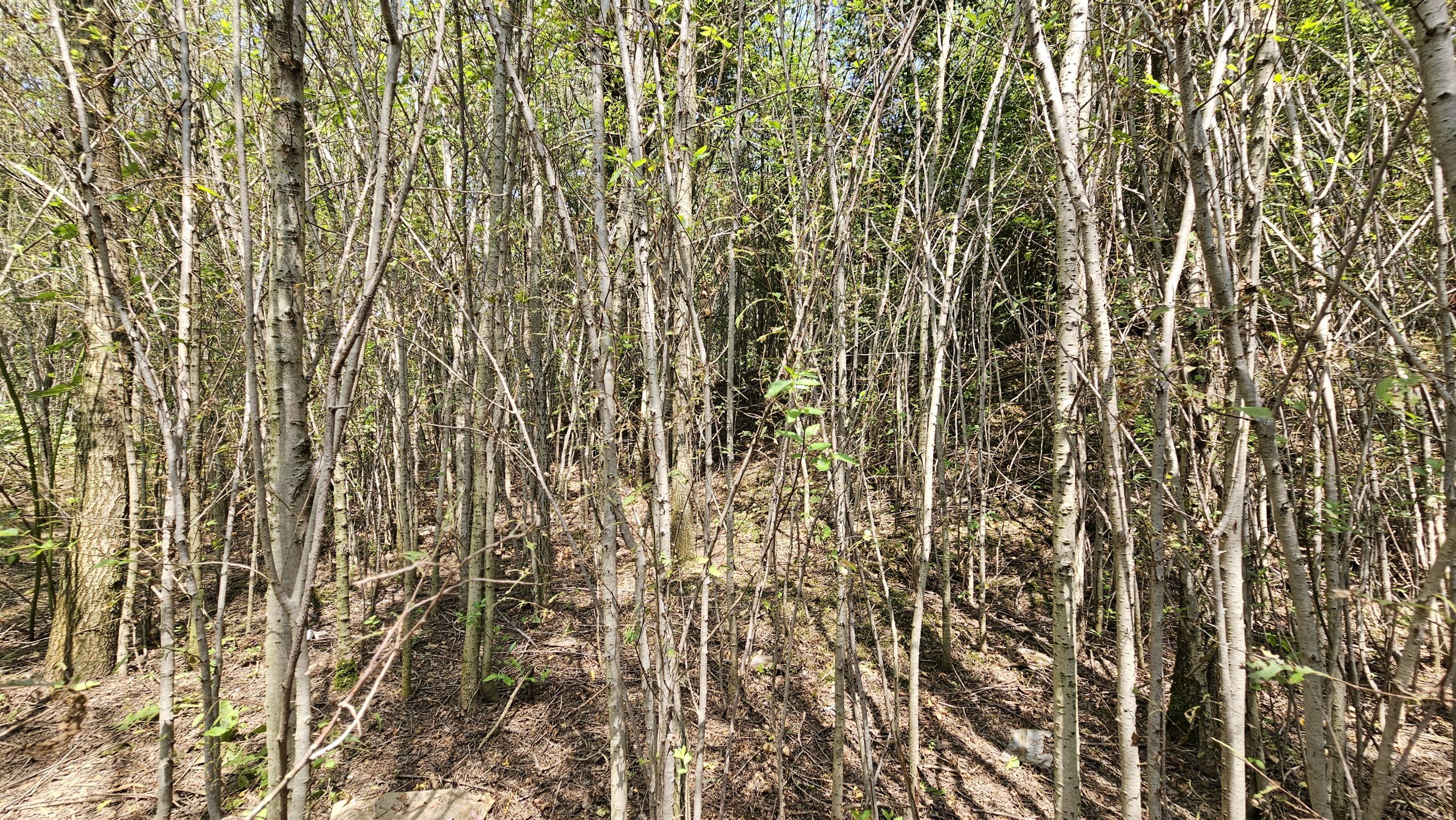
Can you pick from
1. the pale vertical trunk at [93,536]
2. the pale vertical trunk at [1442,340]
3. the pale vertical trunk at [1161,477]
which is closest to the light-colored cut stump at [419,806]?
the pale vertical trunk at [93,536]

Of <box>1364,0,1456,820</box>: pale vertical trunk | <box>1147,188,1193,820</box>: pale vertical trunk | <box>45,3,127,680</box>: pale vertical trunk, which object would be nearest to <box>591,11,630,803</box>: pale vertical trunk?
<box>1147,188,1193,820</box>: pale vertical trunk

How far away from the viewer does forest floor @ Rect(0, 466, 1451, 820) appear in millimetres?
3689

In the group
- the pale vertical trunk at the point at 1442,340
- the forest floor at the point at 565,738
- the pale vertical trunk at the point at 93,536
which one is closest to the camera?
the pale vertical trunk at the point at 1442,340

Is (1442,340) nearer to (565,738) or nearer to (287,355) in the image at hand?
(287,355)

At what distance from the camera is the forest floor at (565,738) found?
3.69 m

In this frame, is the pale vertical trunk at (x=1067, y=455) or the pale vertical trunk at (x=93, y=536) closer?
the pale vertical trunk at (x=1067, y=455)

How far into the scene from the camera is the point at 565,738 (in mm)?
4316

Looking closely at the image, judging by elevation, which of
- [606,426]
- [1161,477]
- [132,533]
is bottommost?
[132,533]

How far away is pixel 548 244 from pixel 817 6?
4448 millimetres

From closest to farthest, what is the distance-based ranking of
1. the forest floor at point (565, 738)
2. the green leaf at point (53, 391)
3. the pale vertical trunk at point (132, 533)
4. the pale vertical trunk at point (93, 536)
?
the green leaf at point (53, 391) < the pale vertical trunk at point (132, 533) < the forest floor at point (565, 738) < the pale vertical trunk at point (93, 536)

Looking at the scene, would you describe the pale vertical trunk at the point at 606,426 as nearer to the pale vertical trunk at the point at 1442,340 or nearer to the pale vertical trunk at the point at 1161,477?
the pale vertical trunk at the point at 1161,477

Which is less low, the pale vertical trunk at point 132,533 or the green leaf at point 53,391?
the green leaf at point 53,391

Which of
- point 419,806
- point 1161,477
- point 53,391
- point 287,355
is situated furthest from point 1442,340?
point 419,806

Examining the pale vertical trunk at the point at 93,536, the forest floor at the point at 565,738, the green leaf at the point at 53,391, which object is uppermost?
the green leaf at the point at 53,391
